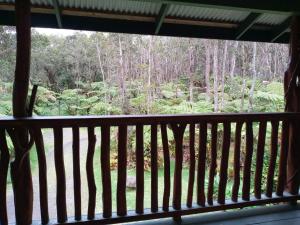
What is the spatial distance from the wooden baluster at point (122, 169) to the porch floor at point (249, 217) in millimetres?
263

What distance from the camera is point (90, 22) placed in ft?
8.77

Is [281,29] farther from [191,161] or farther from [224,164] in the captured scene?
[191,161]

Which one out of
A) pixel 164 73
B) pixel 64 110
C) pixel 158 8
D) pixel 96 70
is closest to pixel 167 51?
pixel 164 73

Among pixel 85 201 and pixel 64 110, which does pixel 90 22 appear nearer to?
pixel 85 201

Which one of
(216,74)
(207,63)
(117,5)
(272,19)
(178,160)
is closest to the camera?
(178,160)

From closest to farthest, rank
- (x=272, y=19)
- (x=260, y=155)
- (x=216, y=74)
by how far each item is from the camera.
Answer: (x=260, y=155), (x=272, y=19), (x=216, y=74)

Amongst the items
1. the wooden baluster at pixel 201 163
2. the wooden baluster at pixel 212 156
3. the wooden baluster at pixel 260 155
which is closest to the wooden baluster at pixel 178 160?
the wooden baluster at pixel 201 163

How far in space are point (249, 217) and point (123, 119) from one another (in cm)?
150

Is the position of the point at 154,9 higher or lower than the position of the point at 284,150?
higher

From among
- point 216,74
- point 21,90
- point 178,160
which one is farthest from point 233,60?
point 21,90

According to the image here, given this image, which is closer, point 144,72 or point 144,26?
point 144,26

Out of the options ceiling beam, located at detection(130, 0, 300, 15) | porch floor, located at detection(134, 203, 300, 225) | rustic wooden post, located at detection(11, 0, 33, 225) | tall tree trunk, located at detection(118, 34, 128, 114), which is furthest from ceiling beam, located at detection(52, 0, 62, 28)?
tall tree trunk, located at detection(118, 34, 128, 114)

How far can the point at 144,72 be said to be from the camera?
8.91 metres

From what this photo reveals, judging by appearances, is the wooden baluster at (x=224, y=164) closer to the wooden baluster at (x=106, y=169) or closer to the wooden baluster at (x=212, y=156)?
the wooden baluster at (x=212, y=156)
